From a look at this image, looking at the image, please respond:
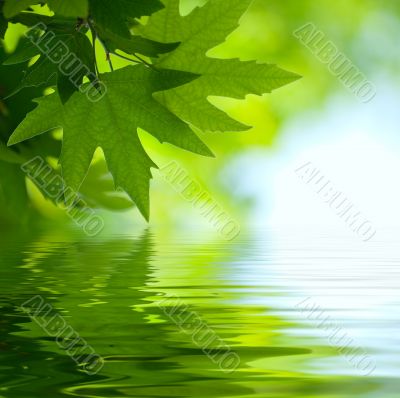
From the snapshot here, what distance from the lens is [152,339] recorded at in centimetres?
150

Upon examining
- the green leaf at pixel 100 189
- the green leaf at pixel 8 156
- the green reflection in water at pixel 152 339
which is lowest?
the green reflection in water at pixel 152 339

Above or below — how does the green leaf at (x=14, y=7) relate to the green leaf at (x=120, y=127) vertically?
above

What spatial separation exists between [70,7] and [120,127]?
1.17 ft

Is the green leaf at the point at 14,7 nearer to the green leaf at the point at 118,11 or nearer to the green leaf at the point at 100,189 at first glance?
the green leaf at the point at 118,11

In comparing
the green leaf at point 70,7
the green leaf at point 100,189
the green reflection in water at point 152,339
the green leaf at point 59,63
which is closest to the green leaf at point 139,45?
the green leaf at point 59,63

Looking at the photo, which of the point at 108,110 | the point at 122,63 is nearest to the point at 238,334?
the point at 108,110

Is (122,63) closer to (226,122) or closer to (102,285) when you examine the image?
(102,285)

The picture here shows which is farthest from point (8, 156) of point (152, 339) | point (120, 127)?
point (152, 339)

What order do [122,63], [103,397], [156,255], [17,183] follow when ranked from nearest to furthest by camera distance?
[103,397] < [17,183] < [156,255] < [122,63]

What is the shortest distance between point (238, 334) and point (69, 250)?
7.98 ft

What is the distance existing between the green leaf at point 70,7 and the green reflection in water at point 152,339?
45cm

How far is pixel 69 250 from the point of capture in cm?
392

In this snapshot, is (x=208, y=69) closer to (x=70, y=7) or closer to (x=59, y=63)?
(x=59, y=63)

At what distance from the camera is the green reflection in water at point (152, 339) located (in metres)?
1.15
